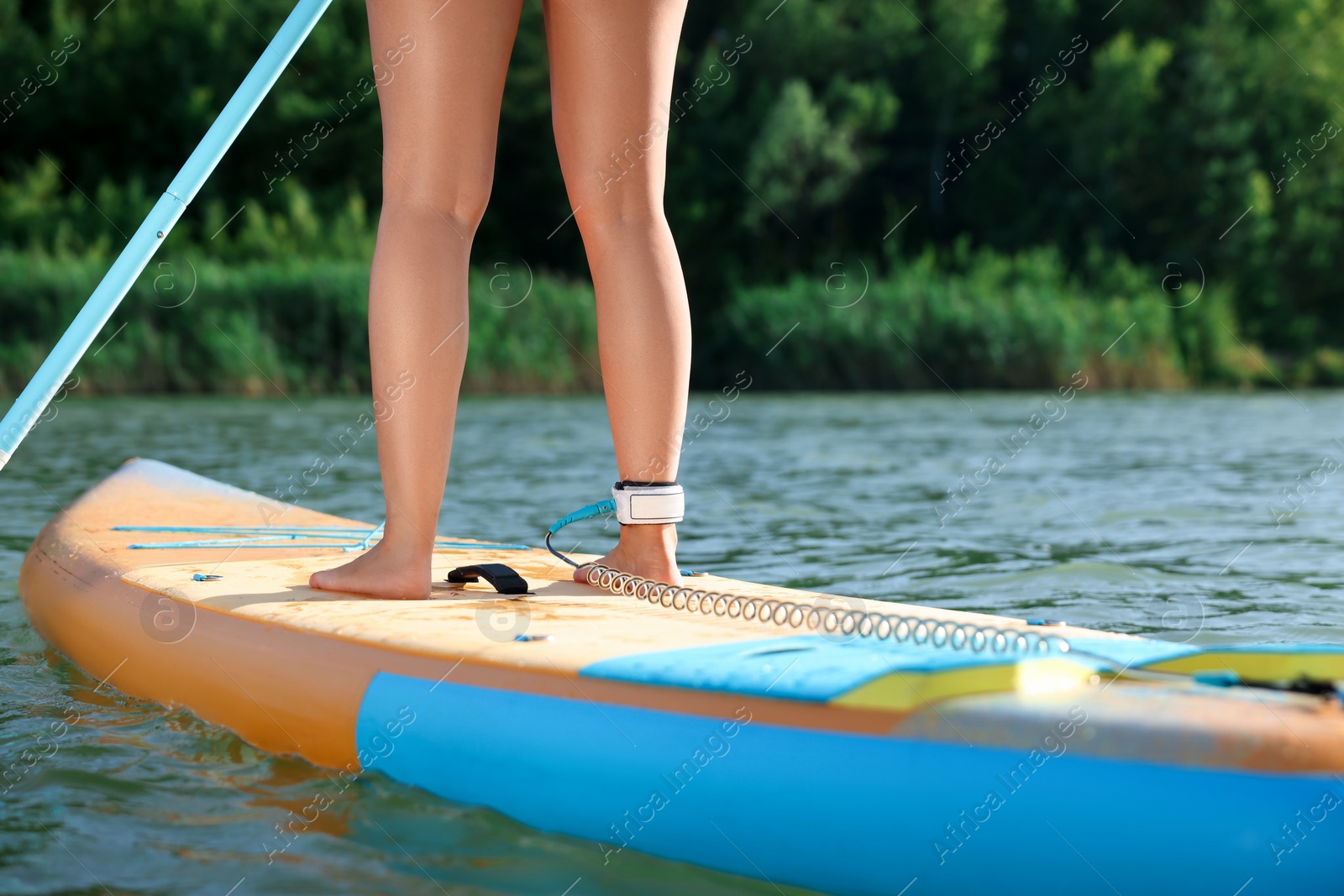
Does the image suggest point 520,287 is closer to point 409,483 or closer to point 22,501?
point 22,501

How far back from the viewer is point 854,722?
126 cm

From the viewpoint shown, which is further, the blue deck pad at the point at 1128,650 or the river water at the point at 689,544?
the river water at the point at 689,544

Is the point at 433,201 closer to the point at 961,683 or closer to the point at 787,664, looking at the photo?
the point at 787,664

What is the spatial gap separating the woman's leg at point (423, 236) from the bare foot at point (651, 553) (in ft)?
0.90

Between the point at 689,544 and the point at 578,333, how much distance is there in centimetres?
930

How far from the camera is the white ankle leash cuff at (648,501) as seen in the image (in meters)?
1.87

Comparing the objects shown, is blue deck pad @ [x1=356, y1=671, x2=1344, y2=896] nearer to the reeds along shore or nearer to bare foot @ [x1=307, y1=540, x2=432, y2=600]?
bare foot @ [x1=307, y1=540, x2=432, y2=600]

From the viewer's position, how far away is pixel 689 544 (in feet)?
12.0

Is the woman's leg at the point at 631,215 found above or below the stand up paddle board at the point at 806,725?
above

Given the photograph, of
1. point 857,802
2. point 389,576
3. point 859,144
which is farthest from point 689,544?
point 859,144

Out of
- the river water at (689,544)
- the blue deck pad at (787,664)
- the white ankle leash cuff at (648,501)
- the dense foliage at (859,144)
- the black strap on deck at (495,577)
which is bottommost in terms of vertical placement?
the river water at (689,544)

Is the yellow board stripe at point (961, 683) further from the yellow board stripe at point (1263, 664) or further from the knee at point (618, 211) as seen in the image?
the knee at point (618, 211)

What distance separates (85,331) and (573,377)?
406 inches

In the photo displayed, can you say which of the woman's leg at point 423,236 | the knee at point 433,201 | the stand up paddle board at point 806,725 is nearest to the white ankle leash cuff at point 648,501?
the stand up paddle board at point 806,725
